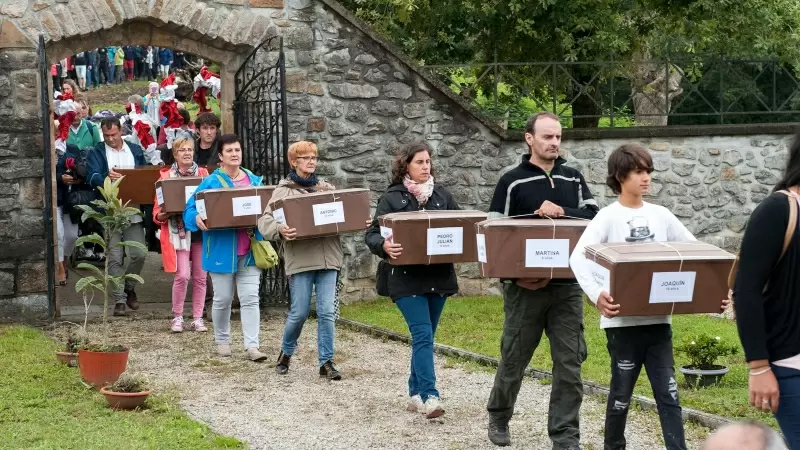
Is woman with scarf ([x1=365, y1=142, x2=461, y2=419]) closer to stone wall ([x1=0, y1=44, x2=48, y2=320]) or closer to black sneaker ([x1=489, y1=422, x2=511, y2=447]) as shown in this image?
black sneaker ([x1=489, y1=422, x2=511, y2=447])

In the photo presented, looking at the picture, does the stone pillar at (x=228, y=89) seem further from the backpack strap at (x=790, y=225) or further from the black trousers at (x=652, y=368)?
the backpack strap at (x=790, y=225)

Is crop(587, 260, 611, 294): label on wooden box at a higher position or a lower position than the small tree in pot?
higher

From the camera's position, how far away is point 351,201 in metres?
8.91

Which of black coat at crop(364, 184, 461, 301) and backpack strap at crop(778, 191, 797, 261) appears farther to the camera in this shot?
black coat at crop(364, 184, 461, 301)

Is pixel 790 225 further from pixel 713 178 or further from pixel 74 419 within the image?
pixel 713 178

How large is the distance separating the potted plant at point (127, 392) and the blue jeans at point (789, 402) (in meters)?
4.48

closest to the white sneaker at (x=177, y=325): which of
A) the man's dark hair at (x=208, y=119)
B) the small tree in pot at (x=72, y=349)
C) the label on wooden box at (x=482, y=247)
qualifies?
the small tree in pot at (x=72, y=349)

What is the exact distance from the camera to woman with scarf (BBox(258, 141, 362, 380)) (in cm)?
896

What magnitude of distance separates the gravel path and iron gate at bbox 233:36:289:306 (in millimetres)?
1417

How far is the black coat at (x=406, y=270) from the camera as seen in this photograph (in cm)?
764

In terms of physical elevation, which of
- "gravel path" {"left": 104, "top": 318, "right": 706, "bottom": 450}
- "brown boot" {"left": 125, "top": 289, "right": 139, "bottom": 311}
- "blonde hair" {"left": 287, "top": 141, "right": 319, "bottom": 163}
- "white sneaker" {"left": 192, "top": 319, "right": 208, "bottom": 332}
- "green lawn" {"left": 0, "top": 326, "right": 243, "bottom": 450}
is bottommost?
"gravel path" {"left": 104, "top": 318, "right": 706, "bottom": 450}

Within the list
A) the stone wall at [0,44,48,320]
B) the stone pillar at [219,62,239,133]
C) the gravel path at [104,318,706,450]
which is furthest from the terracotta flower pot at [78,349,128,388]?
the stone pillar at [219,62,239,133]

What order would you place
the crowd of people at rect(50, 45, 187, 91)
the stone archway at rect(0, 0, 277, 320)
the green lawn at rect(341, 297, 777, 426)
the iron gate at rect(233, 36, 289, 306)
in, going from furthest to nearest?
the crowd of people at rect(50, 45, 187, 91) < the iron gate at rect(233, 36, 289, 306) < the stone archway at rect(0, 0, 277, 320) < the green lawn at rect(341, 297, 777, 426)

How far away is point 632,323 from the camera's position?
607cm
